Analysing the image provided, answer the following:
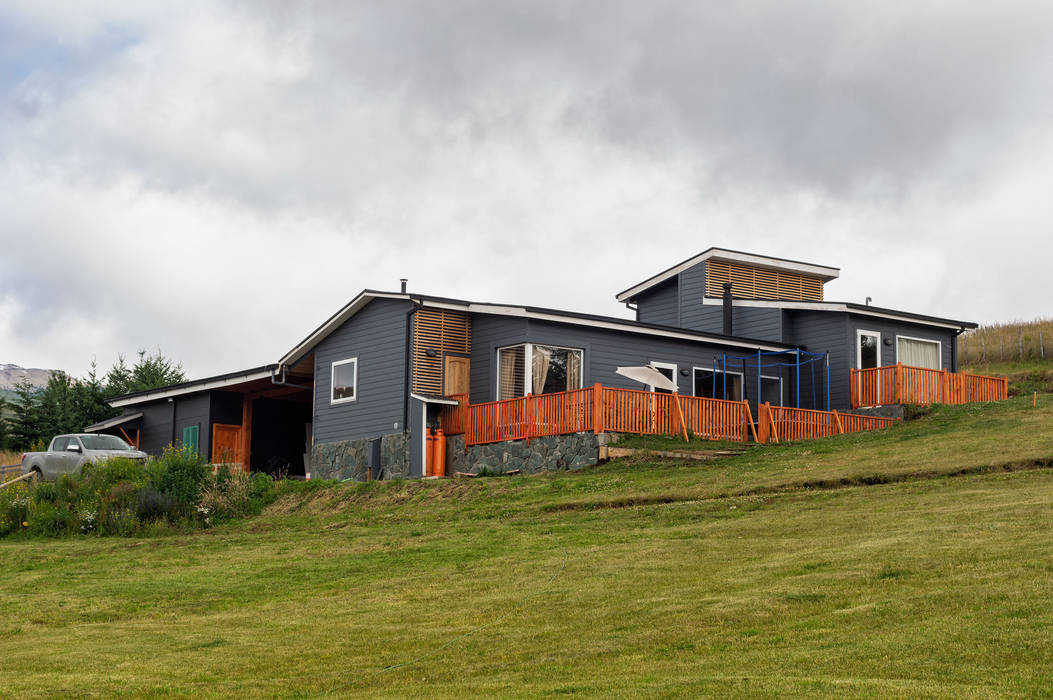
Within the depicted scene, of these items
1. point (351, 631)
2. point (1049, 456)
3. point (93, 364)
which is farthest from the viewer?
point (93, 364)

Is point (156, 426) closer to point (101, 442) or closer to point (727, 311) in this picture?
point (101, 442)

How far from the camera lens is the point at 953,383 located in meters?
33.5

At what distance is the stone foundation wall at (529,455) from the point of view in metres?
26.7

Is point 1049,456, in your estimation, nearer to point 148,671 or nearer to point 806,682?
point 806,682

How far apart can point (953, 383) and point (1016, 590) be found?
24446mm

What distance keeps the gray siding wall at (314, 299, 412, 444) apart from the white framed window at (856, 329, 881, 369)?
45.2ft

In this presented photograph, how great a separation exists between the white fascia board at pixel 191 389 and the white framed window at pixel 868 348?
17.8 metres

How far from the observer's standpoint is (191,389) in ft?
123

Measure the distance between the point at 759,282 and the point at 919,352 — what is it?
6109 millimetres

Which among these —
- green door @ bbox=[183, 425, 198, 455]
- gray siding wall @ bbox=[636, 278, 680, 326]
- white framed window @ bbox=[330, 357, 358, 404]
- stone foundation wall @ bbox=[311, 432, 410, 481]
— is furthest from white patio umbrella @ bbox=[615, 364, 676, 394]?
green door @ bbox=[183, 425, 198, 455]

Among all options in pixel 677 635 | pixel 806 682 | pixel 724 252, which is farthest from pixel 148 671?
pixel 724 252

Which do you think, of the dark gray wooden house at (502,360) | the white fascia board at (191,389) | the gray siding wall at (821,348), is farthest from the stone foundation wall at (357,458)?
the gray siding wall at (821,348)

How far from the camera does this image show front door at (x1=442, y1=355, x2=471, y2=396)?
3109 cm

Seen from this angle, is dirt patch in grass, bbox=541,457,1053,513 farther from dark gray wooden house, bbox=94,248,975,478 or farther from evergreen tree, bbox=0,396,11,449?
evergreen tree, bbox=0,396,11,449
